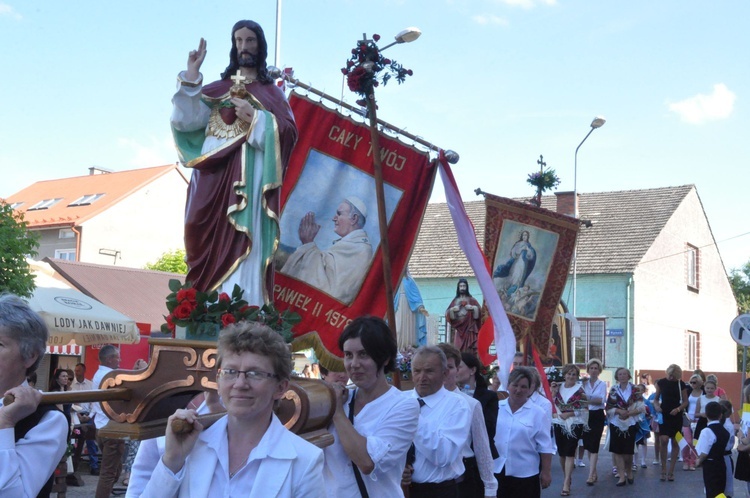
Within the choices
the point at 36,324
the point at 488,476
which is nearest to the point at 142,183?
the point at 488,476

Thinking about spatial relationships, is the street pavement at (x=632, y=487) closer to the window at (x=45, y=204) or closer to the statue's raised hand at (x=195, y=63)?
the statue's raised hand at (x=195, y=63)

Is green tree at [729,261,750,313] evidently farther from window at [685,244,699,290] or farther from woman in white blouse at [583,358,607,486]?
woman in white blouse at [583,358,607,486]

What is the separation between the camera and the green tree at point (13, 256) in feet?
41.4

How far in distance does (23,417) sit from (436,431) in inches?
133

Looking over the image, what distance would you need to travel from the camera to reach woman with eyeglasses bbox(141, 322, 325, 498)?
278cm

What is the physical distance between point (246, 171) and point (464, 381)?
10.8ft

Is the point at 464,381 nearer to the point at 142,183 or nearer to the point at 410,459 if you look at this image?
the point at 410,459

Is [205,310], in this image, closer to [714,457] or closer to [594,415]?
[714,457]

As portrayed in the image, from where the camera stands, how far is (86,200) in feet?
135

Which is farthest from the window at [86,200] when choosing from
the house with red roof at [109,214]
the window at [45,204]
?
the window at [45,204]

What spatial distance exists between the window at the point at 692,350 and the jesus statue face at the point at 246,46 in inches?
1498

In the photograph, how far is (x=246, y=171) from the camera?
5.52 meters

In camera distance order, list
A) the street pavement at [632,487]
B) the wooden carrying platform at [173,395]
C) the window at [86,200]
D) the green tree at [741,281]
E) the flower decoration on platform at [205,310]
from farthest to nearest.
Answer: the green tree at [741,281] → the window at [86,200] → the street pavement at [632,487] → the flower decoration on platform at [205,310] → the wooden carrying platform at [173,395]

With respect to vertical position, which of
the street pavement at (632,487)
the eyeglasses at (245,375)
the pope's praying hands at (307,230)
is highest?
the pope's praying hands at (307,230)
